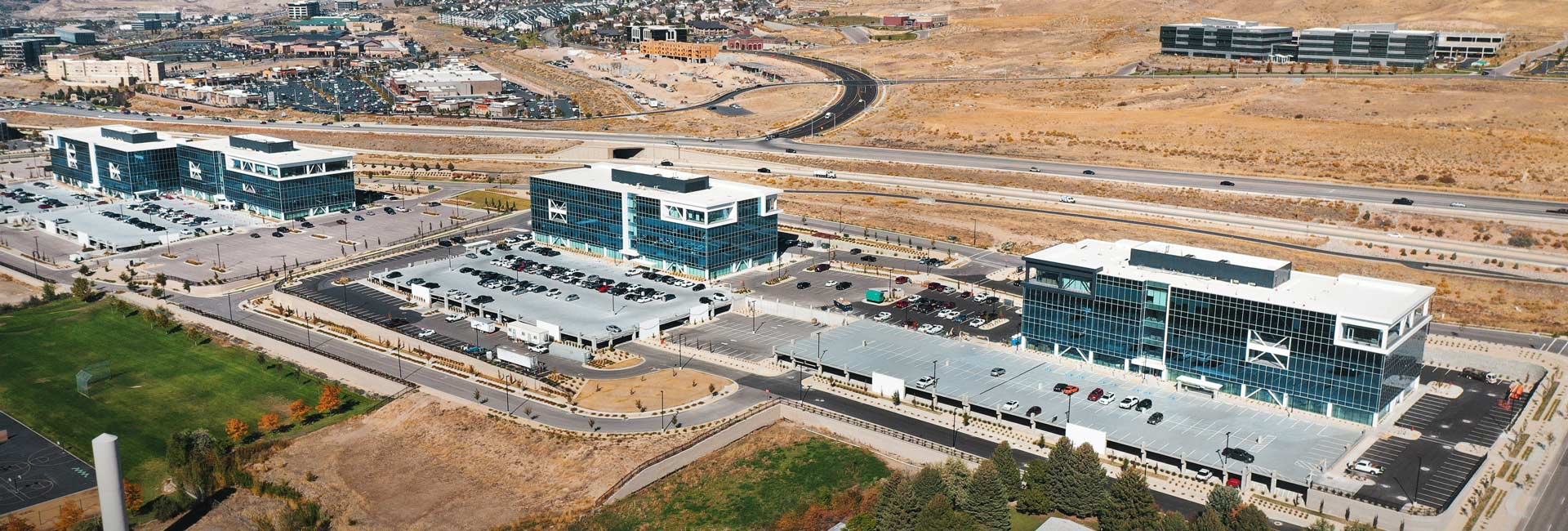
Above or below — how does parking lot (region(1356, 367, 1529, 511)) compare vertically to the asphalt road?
below

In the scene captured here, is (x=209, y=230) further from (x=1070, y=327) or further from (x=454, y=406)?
(x=1070, y=327)

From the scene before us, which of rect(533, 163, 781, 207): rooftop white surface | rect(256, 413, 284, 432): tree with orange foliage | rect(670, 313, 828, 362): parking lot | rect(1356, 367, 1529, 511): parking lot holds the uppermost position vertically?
rect(533, 163, 781, 207): rooftop white surface

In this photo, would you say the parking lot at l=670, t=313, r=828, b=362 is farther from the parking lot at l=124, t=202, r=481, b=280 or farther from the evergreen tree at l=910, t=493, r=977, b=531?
the parking lot at l=124, t=202, r=481, b=280

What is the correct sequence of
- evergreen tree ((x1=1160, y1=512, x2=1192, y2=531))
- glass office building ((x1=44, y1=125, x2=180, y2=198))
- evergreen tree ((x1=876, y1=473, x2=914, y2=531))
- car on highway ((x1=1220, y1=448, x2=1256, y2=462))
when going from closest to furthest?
1. evergreen tree ((x1=1160, y1=512, x2=1192, y2=531))
2. evergreen tree ((x1=876, y1=473, x2=914, y2=531))
3. car on highway ((x1=1220, y1=448, x2=1256, y2=462))
4. glass office building ((x1=44, y1=125, x2=180, y2=198))

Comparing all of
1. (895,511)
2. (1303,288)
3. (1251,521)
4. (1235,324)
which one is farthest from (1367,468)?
(895,511)

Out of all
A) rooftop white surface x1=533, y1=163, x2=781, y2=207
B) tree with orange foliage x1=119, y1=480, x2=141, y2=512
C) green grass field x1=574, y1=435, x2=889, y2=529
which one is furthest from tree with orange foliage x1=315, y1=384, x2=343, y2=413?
rooftop white surface x1=533, y1=163, x2=781, y2=207

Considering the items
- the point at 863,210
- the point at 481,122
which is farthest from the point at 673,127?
the point at 863,210
